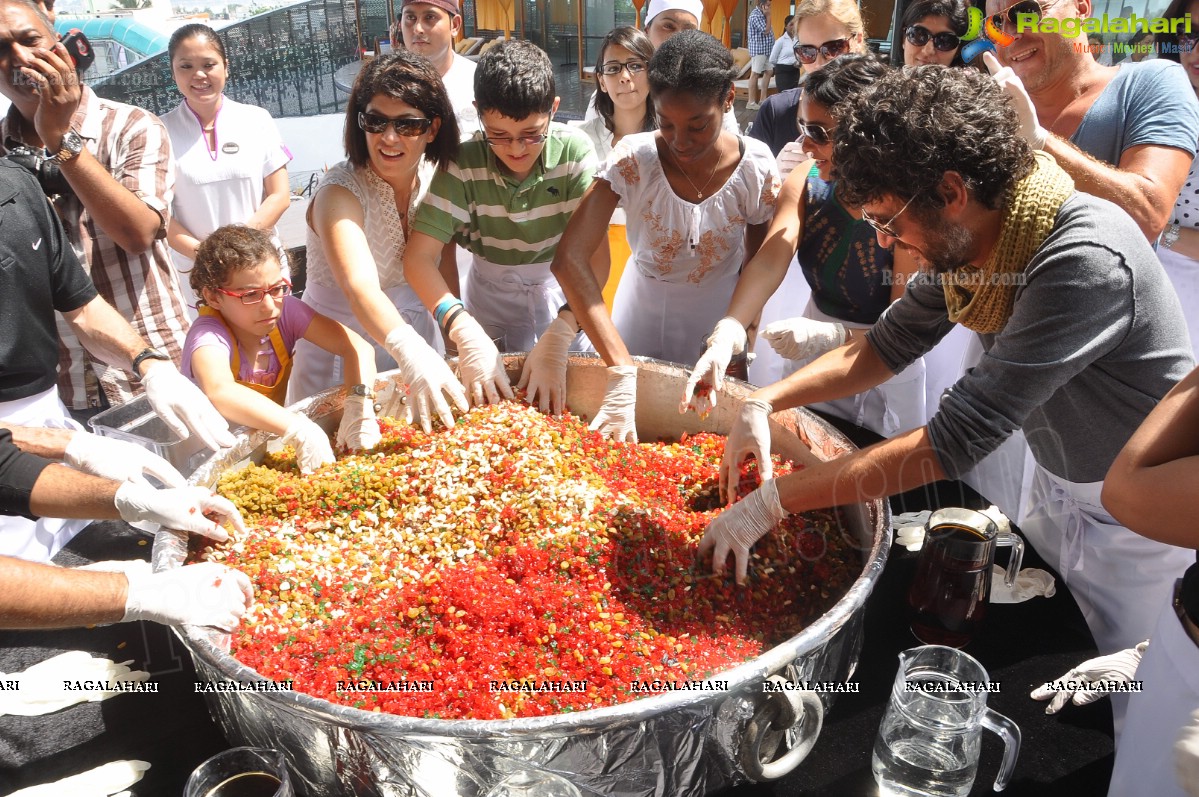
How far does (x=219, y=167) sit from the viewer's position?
4.05 meters

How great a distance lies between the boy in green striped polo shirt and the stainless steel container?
1282 mm

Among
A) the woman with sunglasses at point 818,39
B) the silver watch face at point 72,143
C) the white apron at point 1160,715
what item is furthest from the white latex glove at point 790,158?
the silver watch face at point 72,143

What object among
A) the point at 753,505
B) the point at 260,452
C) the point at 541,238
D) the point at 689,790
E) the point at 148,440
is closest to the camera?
the point at 689,790

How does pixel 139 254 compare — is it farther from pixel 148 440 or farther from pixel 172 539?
pixel 172 539

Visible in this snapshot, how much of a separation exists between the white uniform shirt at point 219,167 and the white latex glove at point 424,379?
2078 mm

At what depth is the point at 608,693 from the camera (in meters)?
1.44

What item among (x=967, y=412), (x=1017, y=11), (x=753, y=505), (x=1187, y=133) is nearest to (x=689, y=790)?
(x=753, y=505)

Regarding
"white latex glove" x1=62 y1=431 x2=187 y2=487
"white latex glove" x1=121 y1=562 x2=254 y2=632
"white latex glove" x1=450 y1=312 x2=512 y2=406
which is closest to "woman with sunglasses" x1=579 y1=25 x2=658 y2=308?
"white latex glove" x1=450 y1=312 x2=512 y2=406

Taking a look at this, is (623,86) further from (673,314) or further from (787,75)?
(787,75)

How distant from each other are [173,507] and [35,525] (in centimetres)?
72

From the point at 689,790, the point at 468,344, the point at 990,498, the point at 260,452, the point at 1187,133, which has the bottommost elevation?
the point at 990,498

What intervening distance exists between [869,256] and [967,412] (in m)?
1.11

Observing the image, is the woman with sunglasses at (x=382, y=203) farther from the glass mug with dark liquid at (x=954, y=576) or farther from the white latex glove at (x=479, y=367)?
the glass mug with dark liquid at (x=954, y=576)

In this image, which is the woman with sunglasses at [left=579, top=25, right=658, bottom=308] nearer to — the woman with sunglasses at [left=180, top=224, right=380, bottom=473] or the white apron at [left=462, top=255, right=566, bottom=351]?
the white apron at [left=462, top=255, right=566, bottom=351]
